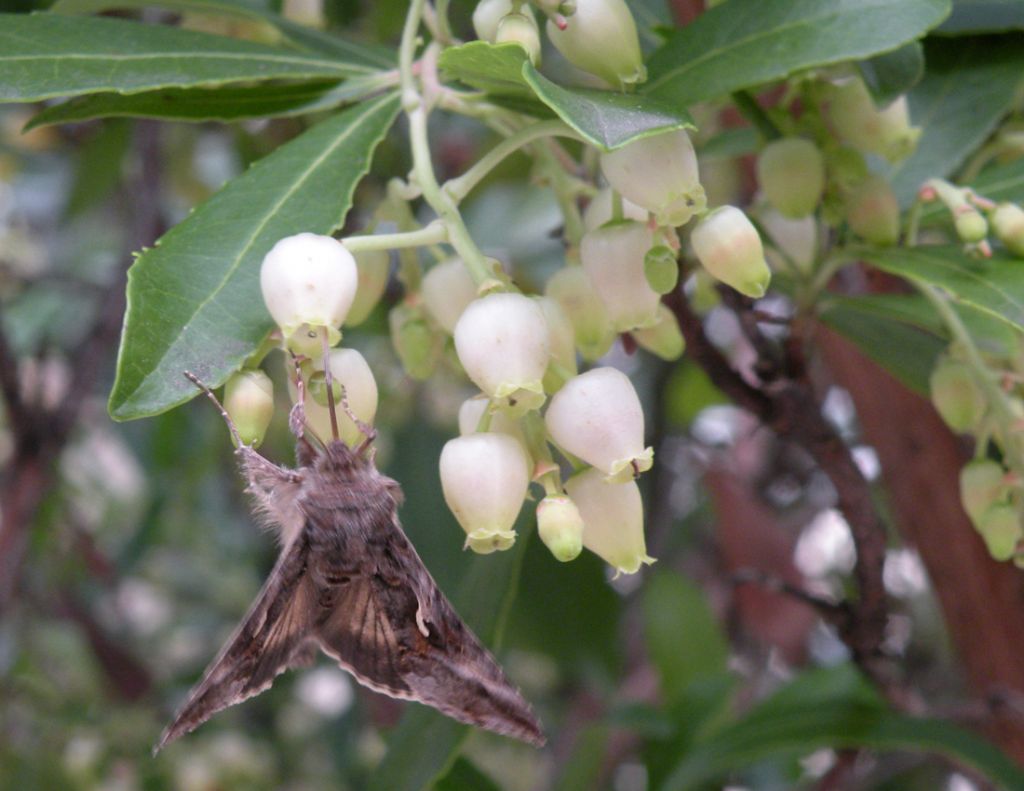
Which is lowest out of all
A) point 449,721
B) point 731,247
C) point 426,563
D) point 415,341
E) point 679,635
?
point 679,635

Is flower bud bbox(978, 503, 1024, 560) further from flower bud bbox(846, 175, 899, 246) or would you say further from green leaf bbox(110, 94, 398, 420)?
green leaf bbox(110, 94, 398, 420)

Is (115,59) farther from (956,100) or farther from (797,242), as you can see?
(956,100)

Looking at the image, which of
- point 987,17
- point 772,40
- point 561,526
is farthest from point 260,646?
point 987,17

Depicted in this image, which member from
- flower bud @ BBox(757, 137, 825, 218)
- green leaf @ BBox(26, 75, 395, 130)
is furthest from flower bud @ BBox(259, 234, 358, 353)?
flower bud @ BBox(757, 137, 825, 218)

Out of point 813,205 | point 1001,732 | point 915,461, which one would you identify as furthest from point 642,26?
point 1001,732

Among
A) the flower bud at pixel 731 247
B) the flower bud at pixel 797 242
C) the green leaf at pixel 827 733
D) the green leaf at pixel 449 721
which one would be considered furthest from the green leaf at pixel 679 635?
the flower bud at pixel 731 247

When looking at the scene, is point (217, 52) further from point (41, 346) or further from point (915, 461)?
point (41, 346)

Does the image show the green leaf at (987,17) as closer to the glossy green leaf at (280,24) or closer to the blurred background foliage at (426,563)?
the glossy green leaf at (280,24)
